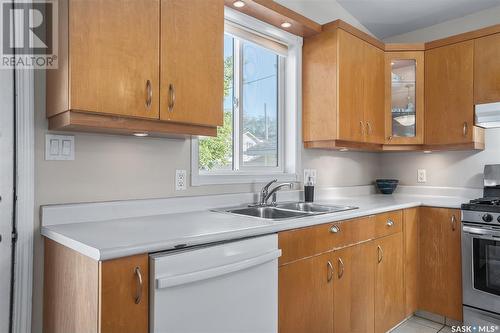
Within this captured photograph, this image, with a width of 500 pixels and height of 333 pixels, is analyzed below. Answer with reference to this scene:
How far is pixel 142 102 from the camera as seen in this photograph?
4.89ft

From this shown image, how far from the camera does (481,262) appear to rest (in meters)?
2.34

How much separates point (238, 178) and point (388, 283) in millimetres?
1253

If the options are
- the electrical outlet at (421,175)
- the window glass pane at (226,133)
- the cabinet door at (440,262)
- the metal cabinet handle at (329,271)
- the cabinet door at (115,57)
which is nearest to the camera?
the cabinet door at (115,57)

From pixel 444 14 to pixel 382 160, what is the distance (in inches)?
55.9

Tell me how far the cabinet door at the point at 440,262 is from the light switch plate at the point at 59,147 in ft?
8.05

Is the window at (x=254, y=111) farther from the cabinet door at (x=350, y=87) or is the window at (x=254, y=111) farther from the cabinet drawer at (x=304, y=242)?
the cabinet drawer at (x=304, y=242)

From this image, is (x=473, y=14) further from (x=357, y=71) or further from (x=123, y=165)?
(x=123, y=165)

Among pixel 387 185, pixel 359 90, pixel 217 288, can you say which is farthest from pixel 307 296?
pixel 387 185

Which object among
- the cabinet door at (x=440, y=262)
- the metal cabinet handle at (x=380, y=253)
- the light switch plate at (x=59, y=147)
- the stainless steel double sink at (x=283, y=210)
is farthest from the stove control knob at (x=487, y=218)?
the light switch plate at (x=59, y=147)

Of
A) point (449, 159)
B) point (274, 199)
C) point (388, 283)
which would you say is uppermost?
point (449, 159)

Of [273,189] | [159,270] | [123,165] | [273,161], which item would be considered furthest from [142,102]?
[273,161]

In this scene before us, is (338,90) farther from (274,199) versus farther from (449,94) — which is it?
(449,94)

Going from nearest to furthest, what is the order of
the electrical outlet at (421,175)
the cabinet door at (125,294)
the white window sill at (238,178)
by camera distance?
the cabinet door at (125,294), the white window sill at (238,178), the electrical outlet at (421,175)

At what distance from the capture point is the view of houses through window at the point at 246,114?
2.41 meters
